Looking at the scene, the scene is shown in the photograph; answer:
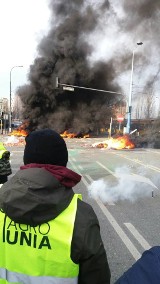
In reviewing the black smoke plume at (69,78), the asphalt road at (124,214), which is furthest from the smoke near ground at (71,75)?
the asphalt road at (124,214)

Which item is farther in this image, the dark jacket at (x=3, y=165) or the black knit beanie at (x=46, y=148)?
the dark jacket at (x=3, y=165)

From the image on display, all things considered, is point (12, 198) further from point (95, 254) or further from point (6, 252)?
point (95, 254)

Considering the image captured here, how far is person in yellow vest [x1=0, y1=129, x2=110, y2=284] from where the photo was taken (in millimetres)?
1779

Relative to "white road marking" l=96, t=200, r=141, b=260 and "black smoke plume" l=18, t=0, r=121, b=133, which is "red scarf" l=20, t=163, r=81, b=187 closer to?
"white road marking" l=96, t=200, r=141, b=260

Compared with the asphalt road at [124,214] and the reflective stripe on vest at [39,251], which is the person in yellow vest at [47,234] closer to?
the reflective stripe on vest at [39,251]

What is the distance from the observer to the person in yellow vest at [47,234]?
178 centimetres

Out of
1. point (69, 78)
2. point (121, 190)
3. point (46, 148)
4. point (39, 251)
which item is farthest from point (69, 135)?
point (39, 251)

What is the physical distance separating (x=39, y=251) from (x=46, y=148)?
541 millimetres

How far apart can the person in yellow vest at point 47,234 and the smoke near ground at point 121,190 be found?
6292mm

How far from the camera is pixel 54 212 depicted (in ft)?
5.94

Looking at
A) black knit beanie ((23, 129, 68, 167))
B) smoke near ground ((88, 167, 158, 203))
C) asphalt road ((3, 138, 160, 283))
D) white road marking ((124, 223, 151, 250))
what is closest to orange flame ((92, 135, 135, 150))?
asphalt road ((3, 138, 160, 283))

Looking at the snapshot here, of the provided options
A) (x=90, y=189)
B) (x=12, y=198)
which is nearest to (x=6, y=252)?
(x=12, y=198)

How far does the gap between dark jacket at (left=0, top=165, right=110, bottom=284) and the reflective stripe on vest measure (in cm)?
3

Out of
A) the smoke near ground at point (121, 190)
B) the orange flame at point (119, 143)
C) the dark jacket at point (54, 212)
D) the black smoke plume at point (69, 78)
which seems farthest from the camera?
the black smoke plume at point (69, 78)
